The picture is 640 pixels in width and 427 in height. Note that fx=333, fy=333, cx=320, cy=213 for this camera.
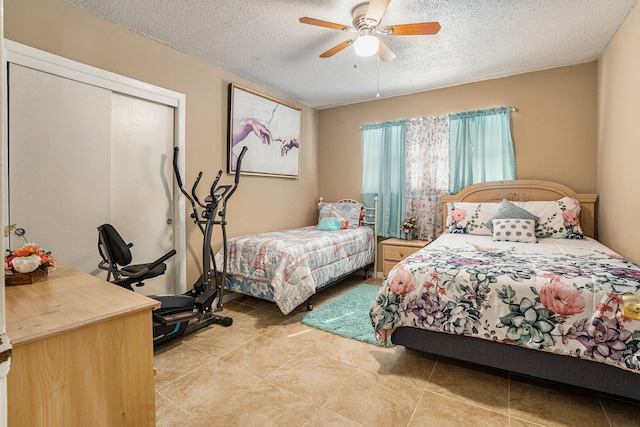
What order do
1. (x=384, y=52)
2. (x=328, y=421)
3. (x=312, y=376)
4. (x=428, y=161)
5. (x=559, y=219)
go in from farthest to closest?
1. (x=428, y=161)
2. (x=559, y=219)
3. (x=384, y=52)
4. (x=312, y=376)
5. (x=328, y=421)

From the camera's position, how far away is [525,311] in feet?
6.29

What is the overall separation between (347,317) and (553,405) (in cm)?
168

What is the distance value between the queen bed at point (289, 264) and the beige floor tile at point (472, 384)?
1.34 metres

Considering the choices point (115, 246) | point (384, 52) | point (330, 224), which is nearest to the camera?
point (115, 246)

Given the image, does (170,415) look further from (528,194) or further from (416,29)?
(528,194)

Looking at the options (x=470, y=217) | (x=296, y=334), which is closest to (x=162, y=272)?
(x=296, y=334)

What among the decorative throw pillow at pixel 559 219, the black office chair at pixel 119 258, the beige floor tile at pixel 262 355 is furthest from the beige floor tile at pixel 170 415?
the decorative throw pillow at pixel 559 219

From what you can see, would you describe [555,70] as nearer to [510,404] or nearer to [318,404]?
[510,404]

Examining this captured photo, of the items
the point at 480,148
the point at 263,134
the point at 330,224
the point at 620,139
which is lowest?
the point at 330,224

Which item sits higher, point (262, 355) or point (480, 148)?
point (480, 148)

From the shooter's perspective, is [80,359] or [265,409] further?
[265,409]

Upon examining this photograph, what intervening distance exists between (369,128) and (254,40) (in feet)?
7.29

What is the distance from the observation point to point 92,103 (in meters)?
2.62

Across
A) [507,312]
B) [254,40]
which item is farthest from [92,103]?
[507,312]
